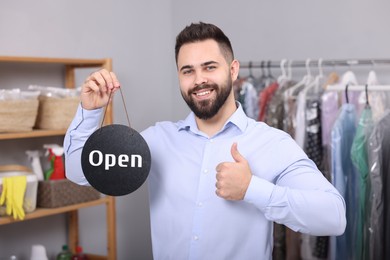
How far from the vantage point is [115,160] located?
164 cm

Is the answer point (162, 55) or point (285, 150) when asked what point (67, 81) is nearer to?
point (162, 55)

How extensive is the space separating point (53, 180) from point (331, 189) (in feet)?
5.32

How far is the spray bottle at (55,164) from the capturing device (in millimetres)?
2875

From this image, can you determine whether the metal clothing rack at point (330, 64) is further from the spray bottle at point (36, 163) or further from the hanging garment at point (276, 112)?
the spray bottle at point (36, 163)

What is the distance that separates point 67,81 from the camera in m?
3.22

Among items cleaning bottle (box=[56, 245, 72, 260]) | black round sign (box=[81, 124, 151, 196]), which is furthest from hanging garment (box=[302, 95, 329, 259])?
black round sign (box=[81, 124, 151, 196])

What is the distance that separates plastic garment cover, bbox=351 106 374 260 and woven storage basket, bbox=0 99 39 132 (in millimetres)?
1544

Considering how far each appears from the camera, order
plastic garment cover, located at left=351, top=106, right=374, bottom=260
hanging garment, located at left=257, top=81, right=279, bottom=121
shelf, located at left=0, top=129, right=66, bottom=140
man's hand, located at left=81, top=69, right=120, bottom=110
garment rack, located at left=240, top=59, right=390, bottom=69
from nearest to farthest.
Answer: man's hand, located at left=81, top=69, right=120, bottom=110, shelf, located at left=0, top=129, right=66, bottom=140, plastic garment cover, located at left=351, top=106, right=374, bottom=260, garment rack, located at left=240, top=59, right=390, bottom=69, hanging garment, located at left=257, top=81, right=279, bottom=121

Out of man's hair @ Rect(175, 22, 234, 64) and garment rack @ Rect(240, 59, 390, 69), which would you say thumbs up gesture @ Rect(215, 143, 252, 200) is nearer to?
man's hair @ Rect(175, 22, 234, 64)

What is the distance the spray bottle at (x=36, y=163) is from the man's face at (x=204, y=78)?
1334mm

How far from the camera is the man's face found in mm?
1806

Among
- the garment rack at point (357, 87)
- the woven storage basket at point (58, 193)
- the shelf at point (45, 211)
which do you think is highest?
the garment rack at point (357, 87)

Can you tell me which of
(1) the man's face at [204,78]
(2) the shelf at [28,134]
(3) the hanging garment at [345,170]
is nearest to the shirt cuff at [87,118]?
(1) the man's face at [204,78]

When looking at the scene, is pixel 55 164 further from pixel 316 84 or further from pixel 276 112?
pixel 316 84
